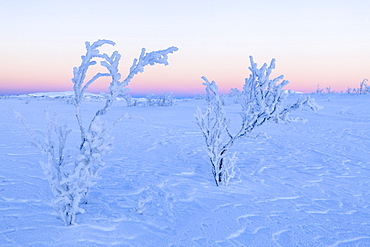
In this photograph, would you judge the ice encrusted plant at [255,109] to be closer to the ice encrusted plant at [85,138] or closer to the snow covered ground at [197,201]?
the snow covered ground at [197,201]

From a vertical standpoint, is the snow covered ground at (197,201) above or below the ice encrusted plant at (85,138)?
below

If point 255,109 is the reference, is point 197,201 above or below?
below

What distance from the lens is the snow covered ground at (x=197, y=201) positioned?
2650 mm

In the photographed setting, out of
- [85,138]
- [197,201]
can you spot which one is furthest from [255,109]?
[85,138]

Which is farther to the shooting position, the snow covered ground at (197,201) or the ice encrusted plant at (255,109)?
the ice encrusted plant at (255,109)

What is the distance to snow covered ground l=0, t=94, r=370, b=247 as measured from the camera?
8.70 ft

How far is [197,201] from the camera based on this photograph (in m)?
3.55

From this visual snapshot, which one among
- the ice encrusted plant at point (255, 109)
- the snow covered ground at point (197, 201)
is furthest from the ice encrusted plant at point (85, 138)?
the ice encrusted plant at point (255, 109)

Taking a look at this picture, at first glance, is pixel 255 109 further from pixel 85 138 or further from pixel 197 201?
pixel 85 138

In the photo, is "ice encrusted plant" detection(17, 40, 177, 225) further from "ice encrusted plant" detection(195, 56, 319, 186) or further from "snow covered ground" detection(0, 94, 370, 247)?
"ice encrusted plant" detection(195, 56, 319, 186)

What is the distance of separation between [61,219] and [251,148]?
4.84m

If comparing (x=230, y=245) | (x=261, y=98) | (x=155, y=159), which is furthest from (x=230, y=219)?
(x=155, y=159)

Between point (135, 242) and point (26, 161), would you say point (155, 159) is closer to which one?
point (26, 161)

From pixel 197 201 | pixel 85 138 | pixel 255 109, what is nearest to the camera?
pixel 85 138
